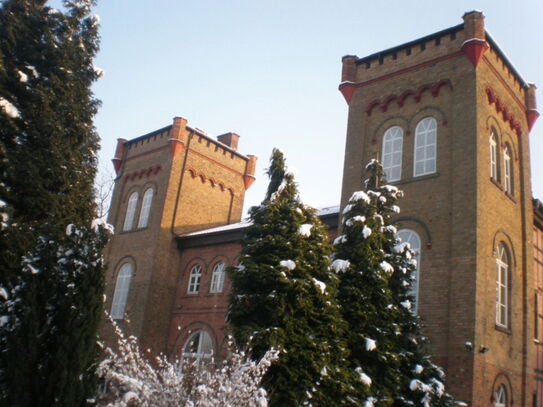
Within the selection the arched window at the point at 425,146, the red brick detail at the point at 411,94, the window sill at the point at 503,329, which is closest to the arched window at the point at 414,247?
the arched window at the point at 425,146

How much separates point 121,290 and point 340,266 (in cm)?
1534

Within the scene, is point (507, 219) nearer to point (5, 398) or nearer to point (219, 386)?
point (219, 386)

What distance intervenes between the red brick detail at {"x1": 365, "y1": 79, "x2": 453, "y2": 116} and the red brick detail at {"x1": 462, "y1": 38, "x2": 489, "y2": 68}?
91 cm

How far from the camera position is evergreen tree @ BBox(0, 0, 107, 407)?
7.38 metres

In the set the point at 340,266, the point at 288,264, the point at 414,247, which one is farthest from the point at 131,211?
the point at 288,264

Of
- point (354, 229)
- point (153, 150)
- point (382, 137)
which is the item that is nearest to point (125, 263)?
point (153, 150)

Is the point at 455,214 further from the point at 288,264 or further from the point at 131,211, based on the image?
the point at 131,211

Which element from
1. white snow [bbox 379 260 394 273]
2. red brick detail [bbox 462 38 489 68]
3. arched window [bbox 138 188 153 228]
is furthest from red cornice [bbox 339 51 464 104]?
arched window [bbox 138 188 153 228]

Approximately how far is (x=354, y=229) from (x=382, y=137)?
5707 millimetres

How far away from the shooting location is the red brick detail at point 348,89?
19.2 meters

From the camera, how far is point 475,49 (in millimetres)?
16266

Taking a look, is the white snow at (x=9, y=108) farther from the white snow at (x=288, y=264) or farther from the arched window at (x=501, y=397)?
the arched window at (x=501, y=397)

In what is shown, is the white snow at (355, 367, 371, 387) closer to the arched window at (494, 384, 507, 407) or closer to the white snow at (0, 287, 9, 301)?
the arched window at (494, 384, 507, 407)

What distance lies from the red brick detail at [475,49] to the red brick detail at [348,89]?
13.1ft
